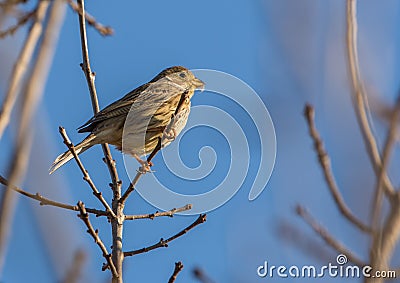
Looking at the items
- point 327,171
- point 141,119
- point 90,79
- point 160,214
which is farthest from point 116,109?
point 327,171

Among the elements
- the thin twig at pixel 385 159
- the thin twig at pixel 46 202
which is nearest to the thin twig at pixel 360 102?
the thin twig at pixel 385 159

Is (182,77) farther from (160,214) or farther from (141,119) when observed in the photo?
(160,214)

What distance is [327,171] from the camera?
9.66ft

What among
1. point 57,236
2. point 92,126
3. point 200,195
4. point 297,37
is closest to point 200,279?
point 57,236

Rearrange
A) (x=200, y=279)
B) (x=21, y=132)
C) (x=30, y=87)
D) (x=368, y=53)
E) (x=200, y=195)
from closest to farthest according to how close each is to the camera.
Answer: (x=21, y=132), (x=30, y=87), (x=368, y=53), (x=200, y=279), (x=200, y=195)

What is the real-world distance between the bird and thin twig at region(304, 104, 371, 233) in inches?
103

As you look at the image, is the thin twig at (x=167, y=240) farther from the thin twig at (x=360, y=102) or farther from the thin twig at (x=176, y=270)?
the thin twig at (x=360, y=102)

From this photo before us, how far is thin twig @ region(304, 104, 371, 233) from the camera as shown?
9.07 feet

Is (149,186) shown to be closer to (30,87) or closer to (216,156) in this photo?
(216,156)

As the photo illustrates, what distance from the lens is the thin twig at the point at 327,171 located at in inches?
109

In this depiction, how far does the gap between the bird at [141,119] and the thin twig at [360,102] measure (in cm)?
296

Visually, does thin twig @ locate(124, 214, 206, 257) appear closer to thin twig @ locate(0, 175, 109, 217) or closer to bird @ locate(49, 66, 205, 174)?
thin twig @ locate(0, 175, 109, 217)

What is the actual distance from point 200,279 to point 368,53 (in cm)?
137

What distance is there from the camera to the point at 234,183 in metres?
4.91
